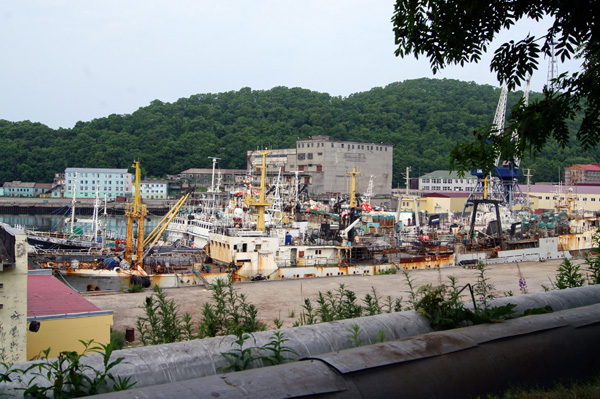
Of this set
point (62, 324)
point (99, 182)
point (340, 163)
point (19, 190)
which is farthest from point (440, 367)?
point (19, 190)

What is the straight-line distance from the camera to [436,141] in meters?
94.5

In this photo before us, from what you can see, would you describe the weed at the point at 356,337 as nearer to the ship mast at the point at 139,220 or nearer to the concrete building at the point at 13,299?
the concrete building at the point at 13,299

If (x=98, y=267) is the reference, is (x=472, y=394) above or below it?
above

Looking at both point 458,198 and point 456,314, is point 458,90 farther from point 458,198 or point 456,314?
point 456,314

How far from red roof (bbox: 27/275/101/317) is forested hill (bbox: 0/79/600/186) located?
7634cm

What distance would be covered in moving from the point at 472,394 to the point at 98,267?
21534 mm

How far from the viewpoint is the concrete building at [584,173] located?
A: 236 feet

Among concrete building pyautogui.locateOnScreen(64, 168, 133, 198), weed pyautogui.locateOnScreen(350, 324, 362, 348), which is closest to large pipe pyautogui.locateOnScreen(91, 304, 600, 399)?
weed pyautogui.locateOnScreen(350, 324, 362, 348)

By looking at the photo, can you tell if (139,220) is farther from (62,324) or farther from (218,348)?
(218,348)

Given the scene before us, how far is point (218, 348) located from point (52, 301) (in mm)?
8096

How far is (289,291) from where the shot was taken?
822 inches

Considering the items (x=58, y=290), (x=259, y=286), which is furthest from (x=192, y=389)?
(x=259, y=286)

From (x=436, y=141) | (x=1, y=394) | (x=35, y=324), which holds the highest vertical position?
(x=436, y=141)

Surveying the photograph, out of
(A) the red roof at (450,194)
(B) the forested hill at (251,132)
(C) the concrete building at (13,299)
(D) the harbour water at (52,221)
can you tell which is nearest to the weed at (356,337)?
(C) the concrete building at (13,299)
